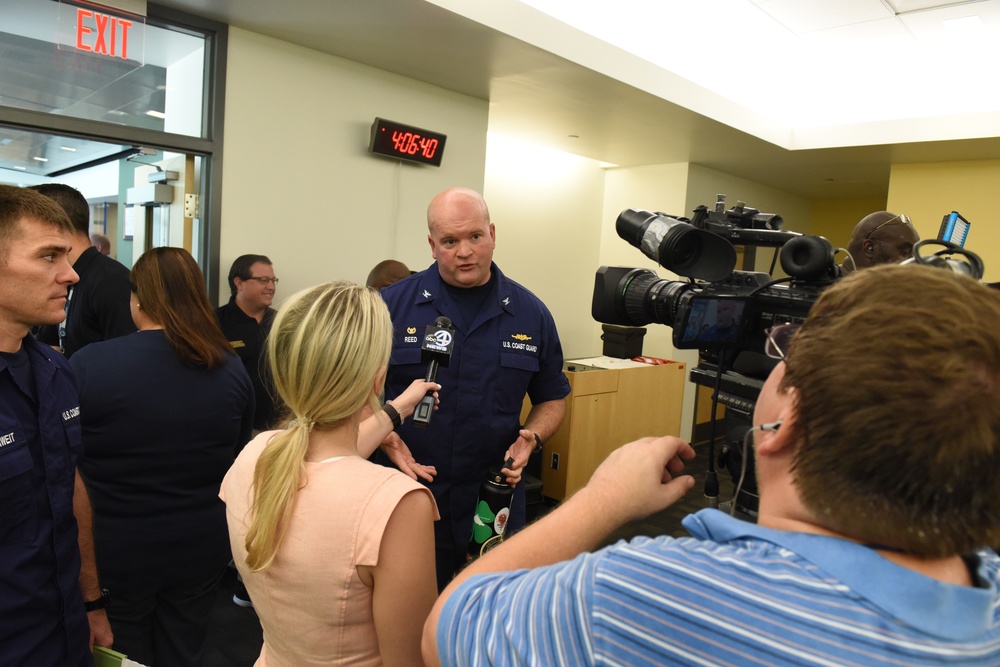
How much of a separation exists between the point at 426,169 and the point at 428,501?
3.17 metres

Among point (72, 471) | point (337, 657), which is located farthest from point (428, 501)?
point (72, 471)

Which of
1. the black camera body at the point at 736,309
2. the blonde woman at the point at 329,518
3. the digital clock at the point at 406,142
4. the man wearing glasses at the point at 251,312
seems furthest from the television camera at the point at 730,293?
the digital clock at the point at 406,142

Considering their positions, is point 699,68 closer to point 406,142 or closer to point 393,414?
point 406,142

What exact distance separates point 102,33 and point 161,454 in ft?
6.52

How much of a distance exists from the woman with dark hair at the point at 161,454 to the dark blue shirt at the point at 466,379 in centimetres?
49

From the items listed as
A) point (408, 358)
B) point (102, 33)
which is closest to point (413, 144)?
point (102, 33)

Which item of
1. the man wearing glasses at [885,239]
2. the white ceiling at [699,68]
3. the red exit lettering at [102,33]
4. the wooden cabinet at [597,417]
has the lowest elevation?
the wooden cabinet at [597,417]

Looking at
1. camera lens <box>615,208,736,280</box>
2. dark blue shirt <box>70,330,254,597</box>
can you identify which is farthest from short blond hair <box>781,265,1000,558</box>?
dark blue shirt <box>70,330,254,597</box>

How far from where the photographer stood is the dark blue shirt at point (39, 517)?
1164 millimetres

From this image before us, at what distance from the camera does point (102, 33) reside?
261 cm

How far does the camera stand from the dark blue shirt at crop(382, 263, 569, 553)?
1.82 m

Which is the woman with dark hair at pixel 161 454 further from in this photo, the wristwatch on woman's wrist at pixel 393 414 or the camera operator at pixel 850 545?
the camera operator at pixel 850 545

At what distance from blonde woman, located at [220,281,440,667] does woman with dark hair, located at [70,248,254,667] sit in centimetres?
67

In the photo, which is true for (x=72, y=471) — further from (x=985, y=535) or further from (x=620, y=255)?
(x=620, y=255)
